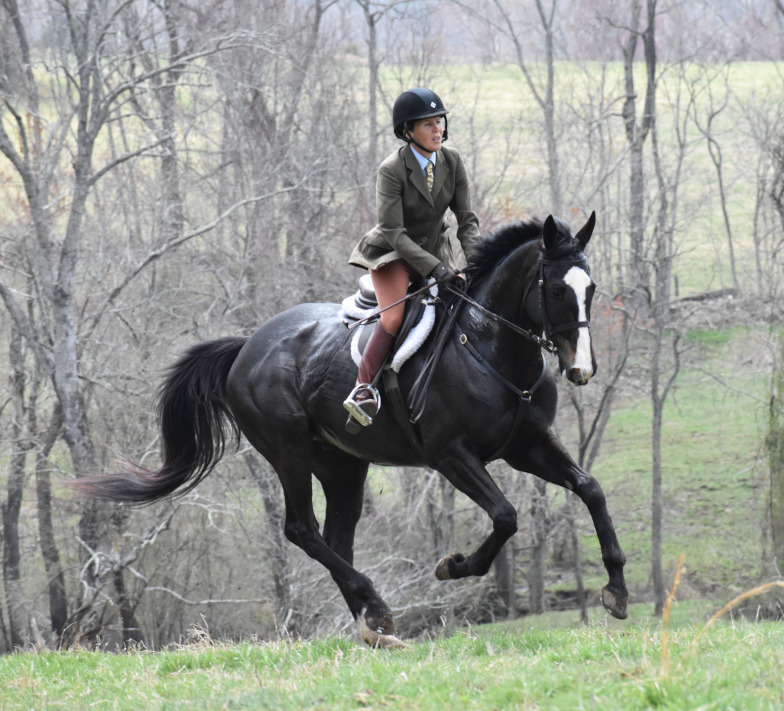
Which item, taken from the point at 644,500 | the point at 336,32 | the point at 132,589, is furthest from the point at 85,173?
the point at 644,500

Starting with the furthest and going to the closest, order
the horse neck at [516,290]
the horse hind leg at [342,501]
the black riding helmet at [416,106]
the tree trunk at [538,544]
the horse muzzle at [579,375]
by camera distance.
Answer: the tree trunk at [538,544] → the horse hind leg at [342,501] → the black riding helmet at [416,106] → the horse neck at [516,290] → the horse muzzle at [579,375]

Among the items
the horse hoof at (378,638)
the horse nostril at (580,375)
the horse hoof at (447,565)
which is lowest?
the horse hoof at (378,638)

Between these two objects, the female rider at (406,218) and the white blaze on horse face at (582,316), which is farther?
the female rider at (406,218)

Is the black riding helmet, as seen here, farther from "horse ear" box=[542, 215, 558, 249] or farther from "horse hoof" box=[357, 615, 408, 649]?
"horse hoof" box=[357, 615, 408, 649]

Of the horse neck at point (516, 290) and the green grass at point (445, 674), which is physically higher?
the horse neck at point (516, 290)

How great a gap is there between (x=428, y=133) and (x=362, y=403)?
184 centimetres

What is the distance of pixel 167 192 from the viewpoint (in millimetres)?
21984

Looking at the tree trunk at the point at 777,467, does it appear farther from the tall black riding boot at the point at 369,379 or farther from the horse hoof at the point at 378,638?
the tall black riding boot at the point at 369,379

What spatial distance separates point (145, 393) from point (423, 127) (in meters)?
11.9

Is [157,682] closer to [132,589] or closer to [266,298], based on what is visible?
[132,589]

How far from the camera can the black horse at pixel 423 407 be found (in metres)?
5.68

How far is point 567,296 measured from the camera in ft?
17.8

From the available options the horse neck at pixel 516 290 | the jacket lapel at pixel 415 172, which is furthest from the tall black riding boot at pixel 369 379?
the jacket lapel at pixel 415 172

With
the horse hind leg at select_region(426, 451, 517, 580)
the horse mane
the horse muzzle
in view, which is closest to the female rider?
the horse mane
